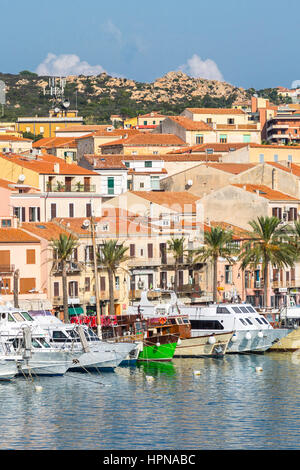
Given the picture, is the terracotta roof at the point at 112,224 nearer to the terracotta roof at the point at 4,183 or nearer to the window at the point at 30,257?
the terracotta roof at the point at 4,183

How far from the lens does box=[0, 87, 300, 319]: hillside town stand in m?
100

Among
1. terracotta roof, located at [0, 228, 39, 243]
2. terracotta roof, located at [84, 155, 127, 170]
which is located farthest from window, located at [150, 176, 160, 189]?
terracotta roof, located at [0, 228, 39, 243]

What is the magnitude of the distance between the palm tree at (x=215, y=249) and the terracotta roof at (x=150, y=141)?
50790 mm

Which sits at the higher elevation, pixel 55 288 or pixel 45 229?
pixel 45 229

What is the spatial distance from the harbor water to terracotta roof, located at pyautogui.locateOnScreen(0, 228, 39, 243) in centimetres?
2167

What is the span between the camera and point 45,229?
104 meters

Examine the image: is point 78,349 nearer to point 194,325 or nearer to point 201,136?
point 194,325

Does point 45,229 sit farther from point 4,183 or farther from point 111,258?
point 4,183

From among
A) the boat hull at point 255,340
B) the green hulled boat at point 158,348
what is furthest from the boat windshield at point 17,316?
the boat hull at point 255,340

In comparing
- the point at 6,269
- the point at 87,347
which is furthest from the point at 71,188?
the point at 87,347

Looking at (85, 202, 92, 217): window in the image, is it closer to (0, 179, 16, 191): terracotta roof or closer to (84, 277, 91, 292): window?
(0, 179, 16, 191): terracotta roof

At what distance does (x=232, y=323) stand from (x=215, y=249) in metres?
17.0

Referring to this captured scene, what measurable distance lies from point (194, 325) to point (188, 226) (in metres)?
25.5
